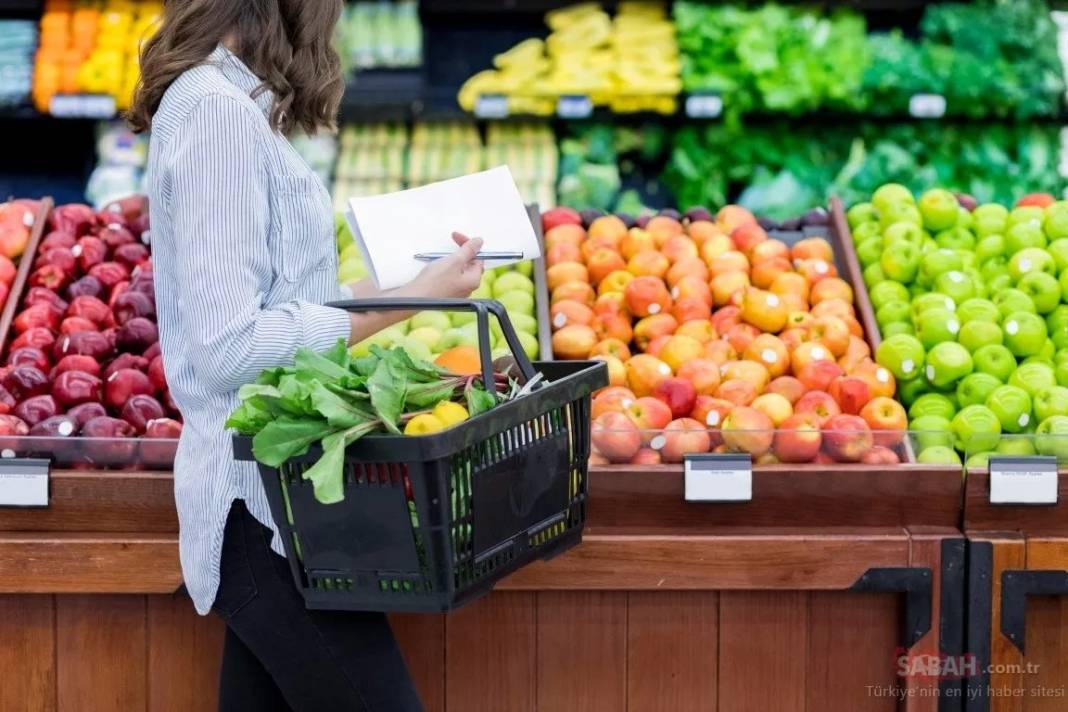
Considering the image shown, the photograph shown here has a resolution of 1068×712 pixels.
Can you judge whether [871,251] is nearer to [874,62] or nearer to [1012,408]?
[1012,408]

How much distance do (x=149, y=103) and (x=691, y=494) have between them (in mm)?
1067

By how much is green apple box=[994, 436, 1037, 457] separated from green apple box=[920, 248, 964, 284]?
28.7 inches

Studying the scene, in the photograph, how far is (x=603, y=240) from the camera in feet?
10.8

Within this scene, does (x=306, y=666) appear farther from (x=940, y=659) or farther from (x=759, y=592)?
(x=940, y=659)

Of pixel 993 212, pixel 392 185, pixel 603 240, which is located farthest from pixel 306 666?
pixel 392 185

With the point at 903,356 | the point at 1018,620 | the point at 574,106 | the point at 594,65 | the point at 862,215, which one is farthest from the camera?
the point at 594,65

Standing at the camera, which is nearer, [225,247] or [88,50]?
[225,247]

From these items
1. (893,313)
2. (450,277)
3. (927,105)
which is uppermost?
Answer: (927,105)

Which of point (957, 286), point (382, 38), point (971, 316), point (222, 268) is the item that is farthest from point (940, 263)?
point (382, 38)

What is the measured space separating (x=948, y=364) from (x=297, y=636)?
154 cm

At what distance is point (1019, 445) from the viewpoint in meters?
2.37

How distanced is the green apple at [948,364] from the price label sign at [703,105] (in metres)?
2.19

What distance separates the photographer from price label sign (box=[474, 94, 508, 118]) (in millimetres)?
4848

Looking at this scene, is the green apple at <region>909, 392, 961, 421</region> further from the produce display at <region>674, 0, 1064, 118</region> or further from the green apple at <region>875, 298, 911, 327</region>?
the produce display at <region>674, 0, 1064, 118</region>
